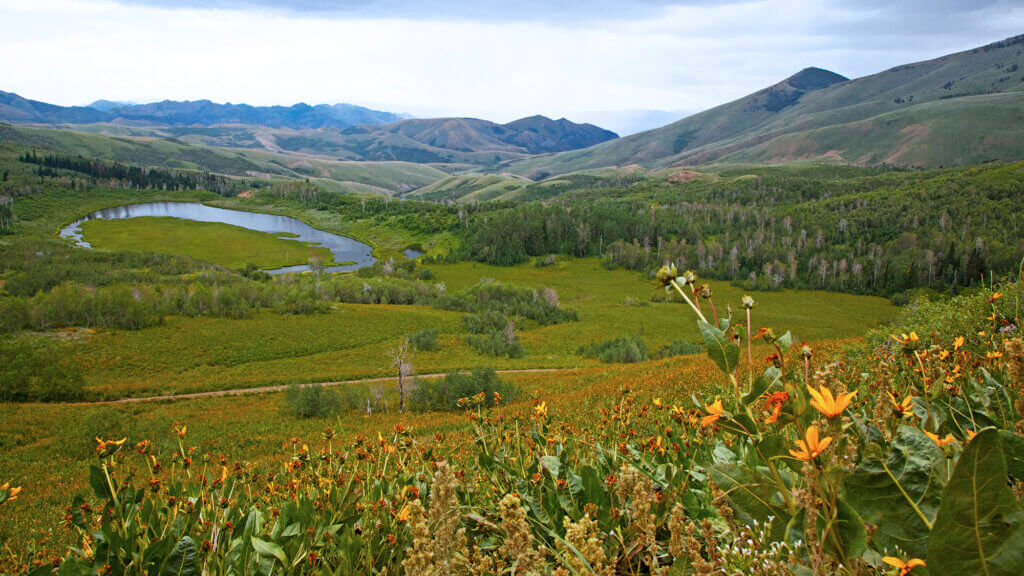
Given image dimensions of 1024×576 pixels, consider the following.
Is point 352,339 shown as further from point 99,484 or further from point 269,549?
point 269,549

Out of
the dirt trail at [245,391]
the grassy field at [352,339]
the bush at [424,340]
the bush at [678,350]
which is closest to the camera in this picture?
the dirt trail at [245,391]

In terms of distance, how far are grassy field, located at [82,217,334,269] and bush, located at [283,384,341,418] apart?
84119 mm

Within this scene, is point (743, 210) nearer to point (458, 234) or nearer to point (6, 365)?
point (458, 234)

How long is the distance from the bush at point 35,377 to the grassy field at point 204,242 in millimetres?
69061

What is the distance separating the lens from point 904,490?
1593mm

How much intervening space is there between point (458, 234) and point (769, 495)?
13714cm

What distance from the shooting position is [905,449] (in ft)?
5.53

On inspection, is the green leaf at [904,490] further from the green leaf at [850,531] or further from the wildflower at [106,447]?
the wildflower at [106,447]

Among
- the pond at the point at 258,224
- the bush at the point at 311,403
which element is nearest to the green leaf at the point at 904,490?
the bush at the point at 311,403

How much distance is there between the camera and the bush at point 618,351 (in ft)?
168

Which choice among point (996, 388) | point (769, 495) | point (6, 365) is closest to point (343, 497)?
point (769, 495)

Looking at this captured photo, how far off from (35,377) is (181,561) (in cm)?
4937

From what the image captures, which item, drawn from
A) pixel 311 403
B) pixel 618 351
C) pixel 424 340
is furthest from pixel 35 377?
pixel 618 351

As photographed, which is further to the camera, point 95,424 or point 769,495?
point 95,424
